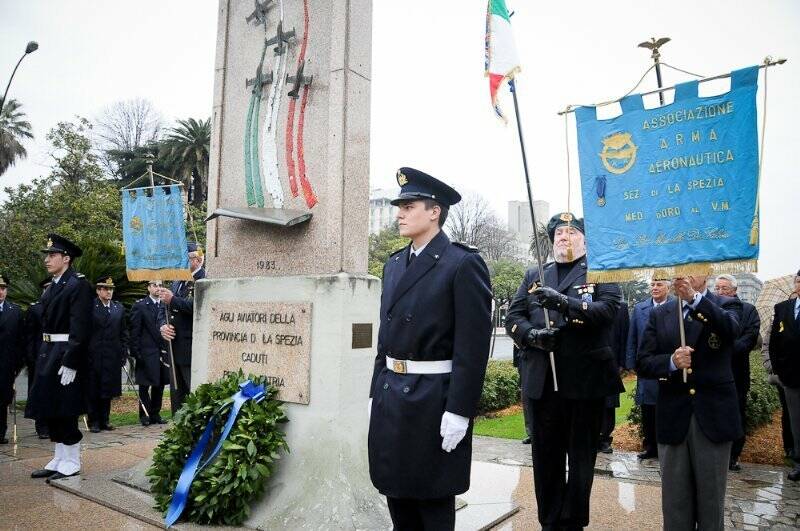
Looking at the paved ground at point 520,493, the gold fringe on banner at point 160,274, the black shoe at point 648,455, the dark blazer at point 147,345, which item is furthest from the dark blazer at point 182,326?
the black shoe at point 648,455

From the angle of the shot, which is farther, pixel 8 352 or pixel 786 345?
pixel 8 352

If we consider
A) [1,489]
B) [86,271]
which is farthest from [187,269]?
[86,271]

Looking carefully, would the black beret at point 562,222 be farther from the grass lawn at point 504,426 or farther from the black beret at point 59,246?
the grass lawn at point 504,426

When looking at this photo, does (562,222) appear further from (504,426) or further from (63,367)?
(504,426)

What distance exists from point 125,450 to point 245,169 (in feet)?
13.6

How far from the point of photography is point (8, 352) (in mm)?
7957

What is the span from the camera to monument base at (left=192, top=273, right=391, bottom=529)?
4.25m

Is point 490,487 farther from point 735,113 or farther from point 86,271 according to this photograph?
point 86,271

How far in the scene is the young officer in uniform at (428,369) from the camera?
116 inches

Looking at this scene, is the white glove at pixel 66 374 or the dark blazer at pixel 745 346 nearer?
the white glove at pixel 66 374

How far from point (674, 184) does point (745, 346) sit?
3.93 metres

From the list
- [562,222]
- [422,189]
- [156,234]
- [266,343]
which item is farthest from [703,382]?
[156,234]

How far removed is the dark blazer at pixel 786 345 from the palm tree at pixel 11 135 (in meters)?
41.8

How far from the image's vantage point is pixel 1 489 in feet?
18.1
